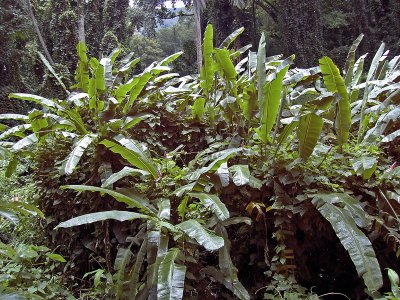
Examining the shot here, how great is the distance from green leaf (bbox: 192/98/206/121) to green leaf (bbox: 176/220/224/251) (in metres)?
1.63

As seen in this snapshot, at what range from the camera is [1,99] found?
36.4 feet

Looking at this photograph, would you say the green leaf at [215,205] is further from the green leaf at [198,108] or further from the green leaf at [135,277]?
the green leaf at [198,108]

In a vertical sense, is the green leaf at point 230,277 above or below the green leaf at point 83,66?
below

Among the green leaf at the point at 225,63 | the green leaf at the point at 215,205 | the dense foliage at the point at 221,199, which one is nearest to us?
the green leaf at the point at 215,205

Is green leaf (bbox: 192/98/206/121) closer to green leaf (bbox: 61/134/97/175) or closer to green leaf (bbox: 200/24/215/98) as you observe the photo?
green leaf (bbox: 200/24/215/98)

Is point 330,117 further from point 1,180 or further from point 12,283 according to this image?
point 1,180

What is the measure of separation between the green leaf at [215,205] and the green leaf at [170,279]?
1.03 feet

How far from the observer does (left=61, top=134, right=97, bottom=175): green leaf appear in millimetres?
2543

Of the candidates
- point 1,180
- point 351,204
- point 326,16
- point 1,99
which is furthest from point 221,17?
point 351,204

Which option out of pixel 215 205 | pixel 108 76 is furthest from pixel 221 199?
pixel 108 76

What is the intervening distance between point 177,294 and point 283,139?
1297 mm

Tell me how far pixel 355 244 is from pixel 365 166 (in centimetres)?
54

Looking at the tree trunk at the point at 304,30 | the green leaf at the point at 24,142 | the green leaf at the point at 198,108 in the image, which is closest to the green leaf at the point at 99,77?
the green leaf at the point at 24,142

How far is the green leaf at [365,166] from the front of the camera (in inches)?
86.3
